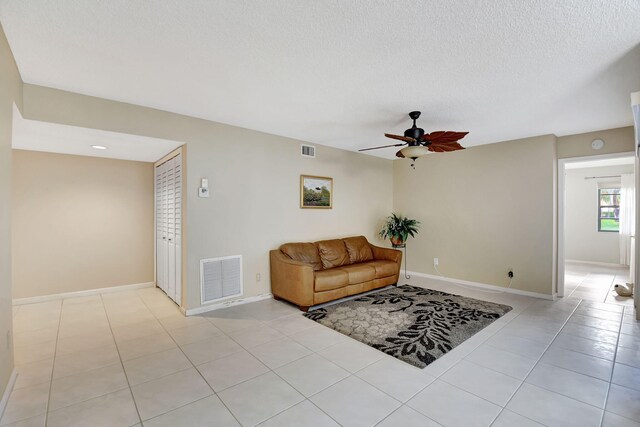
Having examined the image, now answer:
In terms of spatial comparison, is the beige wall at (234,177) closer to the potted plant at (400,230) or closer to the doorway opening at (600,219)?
the potted plant at (400,230)

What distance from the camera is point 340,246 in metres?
5.07

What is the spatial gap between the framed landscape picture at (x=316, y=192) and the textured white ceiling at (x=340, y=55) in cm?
152

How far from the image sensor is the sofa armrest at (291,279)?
383 centimetres

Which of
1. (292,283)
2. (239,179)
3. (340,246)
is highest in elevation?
(239,179)

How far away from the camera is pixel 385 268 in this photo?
4.84 metres

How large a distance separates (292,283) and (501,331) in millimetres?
2566

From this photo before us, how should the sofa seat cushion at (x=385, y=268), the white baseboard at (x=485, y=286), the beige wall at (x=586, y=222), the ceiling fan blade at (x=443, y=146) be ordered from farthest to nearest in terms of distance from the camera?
the beige wall at (x=586, y=222) < the sofa seat cushion at (x=385, y=268) < the white baseboard at (x=485, y=286) < the ceiling fan blade at (x=443, y=146)

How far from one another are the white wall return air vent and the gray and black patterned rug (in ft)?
3.76

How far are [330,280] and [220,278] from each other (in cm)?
153

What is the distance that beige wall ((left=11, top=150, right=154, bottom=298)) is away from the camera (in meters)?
4.12

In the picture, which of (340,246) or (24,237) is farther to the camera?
(340,246)

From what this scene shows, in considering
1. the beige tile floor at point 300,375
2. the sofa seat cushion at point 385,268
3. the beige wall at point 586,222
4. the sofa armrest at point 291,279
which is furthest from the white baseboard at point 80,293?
the beige wall at point 586,222

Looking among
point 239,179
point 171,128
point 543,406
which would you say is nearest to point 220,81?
point 171,128

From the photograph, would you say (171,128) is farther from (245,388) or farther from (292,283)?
(245,388)
